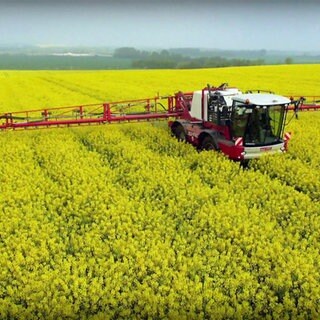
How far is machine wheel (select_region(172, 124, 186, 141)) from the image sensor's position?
1093 cm

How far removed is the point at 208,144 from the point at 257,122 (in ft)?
4.59

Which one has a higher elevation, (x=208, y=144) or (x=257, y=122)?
(x=257, y=122)

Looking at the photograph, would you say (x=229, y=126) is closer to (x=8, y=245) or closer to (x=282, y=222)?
(x=282, y=222)

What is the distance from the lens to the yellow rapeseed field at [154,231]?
3779mm

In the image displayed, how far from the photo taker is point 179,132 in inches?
442

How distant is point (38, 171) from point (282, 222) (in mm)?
4388

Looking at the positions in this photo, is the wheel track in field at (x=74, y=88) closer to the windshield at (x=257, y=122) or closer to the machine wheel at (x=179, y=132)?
the machine wheel at (x=179, y=132)

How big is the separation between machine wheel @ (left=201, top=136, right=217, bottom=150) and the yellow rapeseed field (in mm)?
323

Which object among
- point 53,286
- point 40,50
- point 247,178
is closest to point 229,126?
point 247,178

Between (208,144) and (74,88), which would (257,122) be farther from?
(74,88)

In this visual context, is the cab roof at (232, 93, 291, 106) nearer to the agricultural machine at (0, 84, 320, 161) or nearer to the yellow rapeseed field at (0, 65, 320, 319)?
the agricultural machine at (0, 84, 320, 161)

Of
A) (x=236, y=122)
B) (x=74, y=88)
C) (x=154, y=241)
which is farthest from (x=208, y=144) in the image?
(x=74, y=88)

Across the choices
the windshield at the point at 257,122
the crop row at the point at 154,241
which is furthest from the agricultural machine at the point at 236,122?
the crop row at the point at 154,241

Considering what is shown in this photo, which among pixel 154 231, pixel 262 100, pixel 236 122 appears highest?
pixel 262 100
